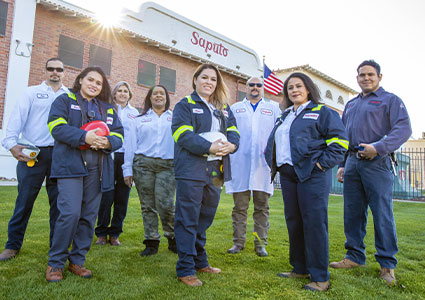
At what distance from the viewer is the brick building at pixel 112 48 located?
1221 cm

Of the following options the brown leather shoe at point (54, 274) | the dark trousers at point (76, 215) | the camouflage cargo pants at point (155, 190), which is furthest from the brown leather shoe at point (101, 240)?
the brown leather shoe at point (54, 274)

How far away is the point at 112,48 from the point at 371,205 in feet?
47.8

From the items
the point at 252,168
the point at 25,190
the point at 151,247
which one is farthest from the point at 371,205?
the point at 25,190

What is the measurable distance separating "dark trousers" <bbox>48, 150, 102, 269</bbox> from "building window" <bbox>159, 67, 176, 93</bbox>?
1465 centimetres

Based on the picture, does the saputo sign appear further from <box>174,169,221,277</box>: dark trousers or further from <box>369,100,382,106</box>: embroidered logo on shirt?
<box>174,169,221,277</box>: dark trousers

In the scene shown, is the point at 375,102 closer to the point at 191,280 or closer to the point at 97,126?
the point at 191,280

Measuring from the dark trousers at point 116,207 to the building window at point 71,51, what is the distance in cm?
1100

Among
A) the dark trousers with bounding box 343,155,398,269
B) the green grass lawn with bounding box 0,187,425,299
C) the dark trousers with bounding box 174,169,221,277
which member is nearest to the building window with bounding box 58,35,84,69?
the green grass lawn with bounding box 0,187,425,299

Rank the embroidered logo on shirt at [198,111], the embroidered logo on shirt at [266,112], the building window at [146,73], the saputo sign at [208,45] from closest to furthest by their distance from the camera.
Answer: the embroidered logo on shirt at [198,111], the embroidered logo on shirt at [266,112], the building window at [146,73], the saputo sign at [208,45]

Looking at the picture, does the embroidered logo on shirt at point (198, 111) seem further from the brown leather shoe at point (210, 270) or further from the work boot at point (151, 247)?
the work boot at point (151, 247)

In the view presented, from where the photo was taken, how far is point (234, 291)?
9.29 ft

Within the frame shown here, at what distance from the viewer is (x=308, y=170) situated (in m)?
3.00

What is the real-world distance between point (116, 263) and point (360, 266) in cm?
273

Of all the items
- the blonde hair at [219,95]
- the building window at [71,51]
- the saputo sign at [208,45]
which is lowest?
the blonde hair at [219,95]
